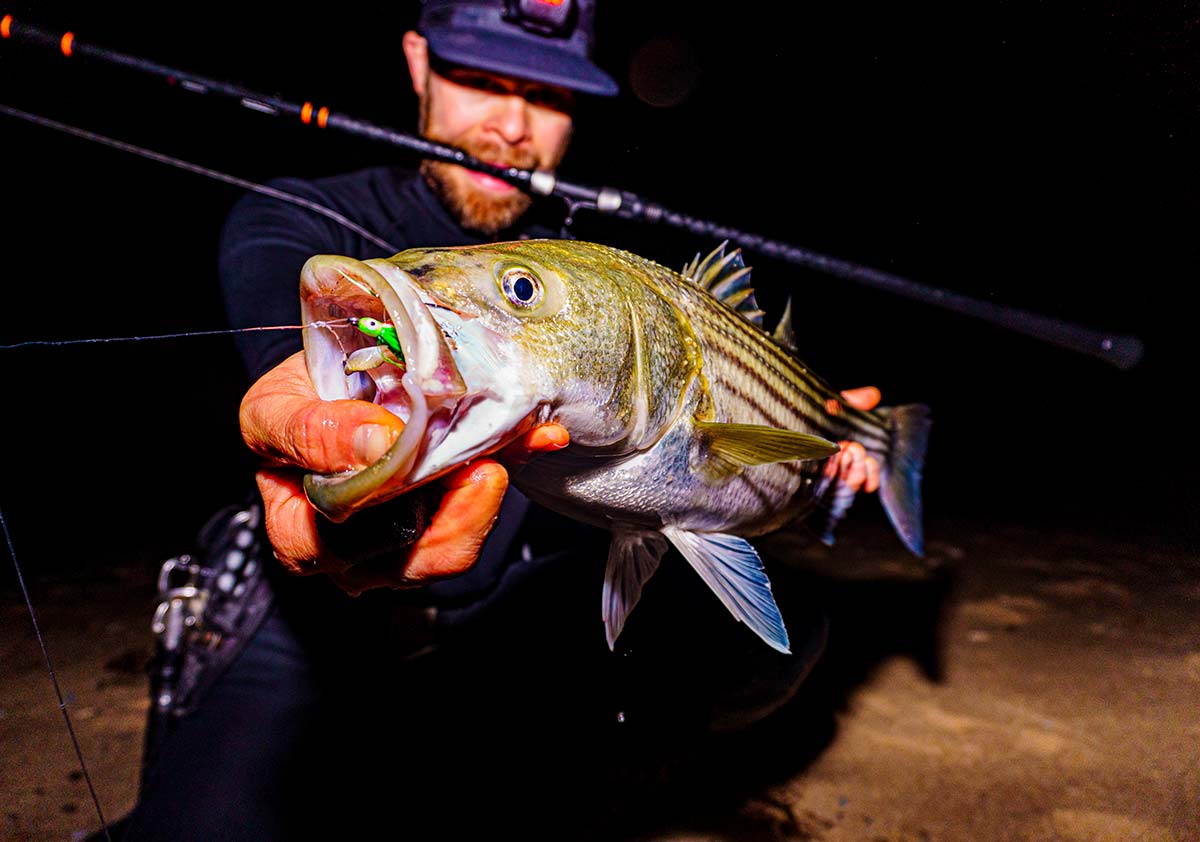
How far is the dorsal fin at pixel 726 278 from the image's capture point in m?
1.95

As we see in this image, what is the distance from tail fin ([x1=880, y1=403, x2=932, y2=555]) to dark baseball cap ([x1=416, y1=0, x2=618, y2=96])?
1.91m

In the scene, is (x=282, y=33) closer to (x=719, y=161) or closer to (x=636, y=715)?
(x=719, y=161)

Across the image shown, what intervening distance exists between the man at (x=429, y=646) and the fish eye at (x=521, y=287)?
0.92 meters

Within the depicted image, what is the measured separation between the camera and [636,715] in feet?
8.96

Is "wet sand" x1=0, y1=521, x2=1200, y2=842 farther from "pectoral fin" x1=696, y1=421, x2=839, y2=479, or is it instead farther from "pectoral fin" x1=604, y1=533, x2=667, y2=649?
"pectoral fin" x1=696, y1=421, x2=839, y2=479

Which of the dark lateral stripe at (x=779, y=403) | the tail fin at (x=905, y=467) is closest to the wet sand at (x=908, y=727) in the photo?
the tail fin at (x=905, y=467)

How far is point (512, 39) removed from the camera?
9.80 feet

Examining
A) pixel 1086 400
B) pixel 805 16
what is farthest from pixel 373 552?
pixel 1086 400

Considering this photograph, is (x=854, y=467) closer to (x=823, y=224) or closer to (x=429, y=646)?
(x=429, y=646)

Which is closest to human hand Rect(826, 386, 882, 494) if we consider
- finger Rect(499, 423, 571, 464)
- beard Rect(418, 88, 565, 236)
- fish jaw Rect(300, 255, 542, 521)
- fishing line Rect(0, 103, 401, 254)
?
finger Rect(499, 423, 571, 464)

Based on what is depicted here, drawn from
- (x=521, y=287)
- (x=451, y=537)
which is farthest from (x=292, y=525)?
(x=521, y=287)

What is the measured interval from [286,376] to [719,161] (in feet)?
46.1

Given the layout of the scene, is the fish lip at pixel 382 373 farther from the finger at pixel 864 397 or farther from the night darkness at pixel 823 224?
the finger at pixel 864 397

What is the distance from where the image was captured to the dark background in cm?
570
